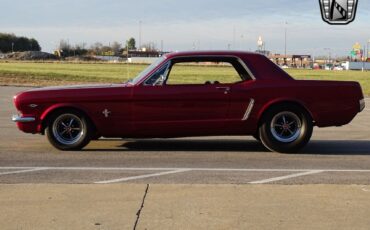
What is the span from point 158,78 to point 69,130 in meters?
1.66

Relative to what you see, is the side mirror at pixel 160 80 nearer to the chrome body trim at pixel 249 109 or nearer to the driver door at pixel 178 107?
the driver door at pixel 178 107

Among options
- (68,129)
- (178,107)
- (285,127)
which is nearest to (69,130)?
(68,129)

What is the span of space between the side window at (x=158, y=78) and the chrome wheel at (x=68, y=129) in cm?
126

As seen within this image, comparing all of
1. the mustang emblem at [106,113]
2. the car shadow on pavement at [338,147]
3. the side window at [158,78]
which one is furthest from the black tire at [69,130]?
the car shadow on pavement at [338,147]

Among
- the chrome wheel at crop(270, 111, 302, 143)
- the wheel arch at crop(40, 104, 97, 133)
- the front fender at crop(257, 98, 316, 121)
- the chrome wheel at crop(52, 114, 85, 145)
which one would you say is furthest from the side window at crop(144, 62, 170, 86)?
the chrome wheel at crop(270, 111, 302, 143)

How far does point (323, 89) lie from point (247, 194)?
3.67m

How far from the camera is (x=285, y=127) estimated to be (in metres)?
8.98

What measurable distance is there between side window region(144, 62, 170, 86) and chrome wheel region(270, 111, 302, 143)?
1.89 m

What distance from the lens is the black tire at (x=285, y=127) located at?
888cm

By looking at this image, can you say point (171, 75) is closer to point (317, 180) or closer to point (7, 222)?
point (317, 180)

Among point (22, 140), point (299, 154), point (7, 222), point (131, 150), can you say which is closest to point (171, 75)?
point (131, 150)

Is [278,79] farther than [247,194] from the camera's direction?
Yes

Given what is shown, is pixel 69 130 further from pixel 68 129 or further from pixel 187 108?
pixel 187 108

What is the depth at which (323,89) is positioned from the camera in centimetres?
891
